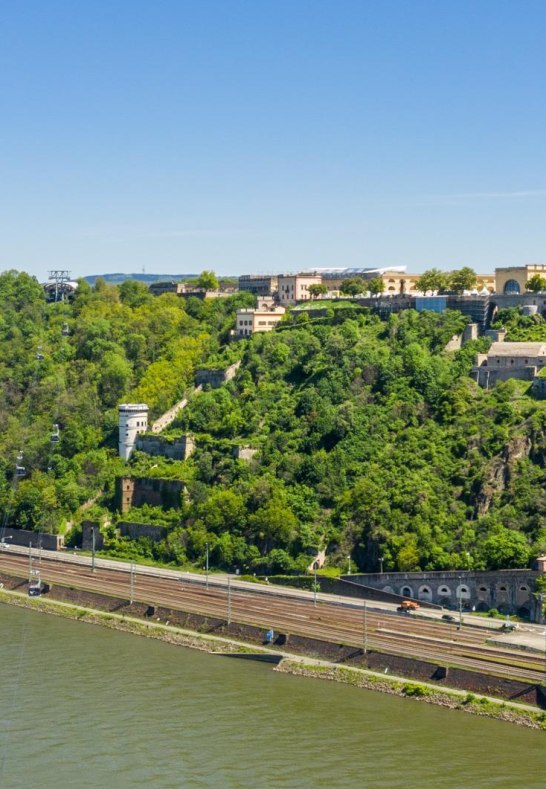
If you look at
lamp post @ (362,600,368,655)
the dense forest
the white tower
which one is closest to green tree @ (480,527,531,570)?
the dense forest

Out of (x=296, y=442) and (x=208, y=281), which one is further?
(x=208, y=281)

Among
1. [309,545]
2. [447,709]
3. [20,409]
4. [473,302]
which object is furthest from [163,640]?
[20,409]

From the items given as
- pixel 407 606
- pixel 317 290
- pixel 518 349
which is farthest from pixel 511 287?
pixel 407 606

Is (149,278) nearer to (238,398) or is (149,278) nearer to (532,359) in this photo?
(238,398)

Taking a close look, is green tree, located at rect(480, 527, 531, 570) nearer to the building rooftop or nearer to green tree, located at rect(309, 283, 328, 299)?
the building rooftop

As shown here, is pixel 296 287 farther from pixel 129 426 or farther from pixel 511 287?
pixel 129 426

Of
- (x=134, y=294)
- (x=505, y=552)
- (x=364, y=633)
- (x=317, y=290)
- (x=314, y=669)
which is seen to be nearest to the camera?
(x=314, y=669)
